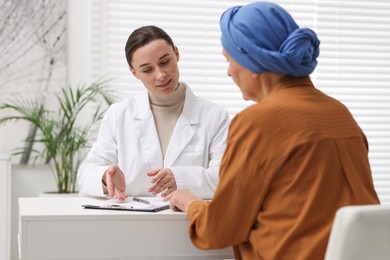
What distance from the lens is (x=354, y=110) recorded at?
17.1 feet

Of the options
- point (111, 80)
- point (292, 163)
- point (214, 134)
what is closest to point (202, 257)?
point (292, 163)

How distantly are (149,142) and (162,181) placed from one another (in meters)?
0.54

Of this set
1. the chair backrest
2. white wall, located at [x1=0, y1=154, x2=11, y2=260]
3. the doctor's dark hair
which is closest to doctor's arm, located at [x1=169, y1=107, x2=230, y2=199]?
the doctor's dark hair

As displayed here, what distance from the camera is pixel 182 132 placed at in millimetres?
3059

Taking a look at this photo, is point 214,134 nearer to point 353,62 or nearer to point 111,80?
point 111,80

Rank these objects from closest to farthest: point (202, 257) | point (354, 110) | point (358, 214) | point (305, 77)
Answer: point (358, 214), point (305, 77), point (202, 257), point (354, 110)

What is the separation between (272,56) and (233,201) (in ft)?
1.30

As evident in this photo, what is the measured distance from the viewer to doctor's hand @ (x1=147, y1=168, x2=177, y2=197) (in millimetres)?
2529

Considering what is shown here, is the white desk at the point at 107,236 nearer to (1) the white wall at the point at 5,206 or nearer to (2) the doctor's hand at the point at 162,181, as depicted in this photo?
(2) the doctor's hand at the point at 162,181

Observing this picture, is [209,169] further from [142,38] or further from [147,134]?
[142,38]

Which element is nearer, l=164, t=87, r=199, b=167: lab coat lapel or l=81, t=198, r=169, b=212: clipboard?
l=81, t=198, r=169, b=212: clipboard

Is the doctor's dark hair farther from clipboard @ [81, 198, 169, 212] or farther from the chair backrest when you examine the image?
the chair backrest

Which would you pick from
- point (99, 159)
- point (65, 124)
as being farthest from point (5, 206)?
point (99, 159)

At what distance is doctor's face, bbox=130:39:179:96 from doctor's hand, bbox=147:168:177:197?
0.50 meters
